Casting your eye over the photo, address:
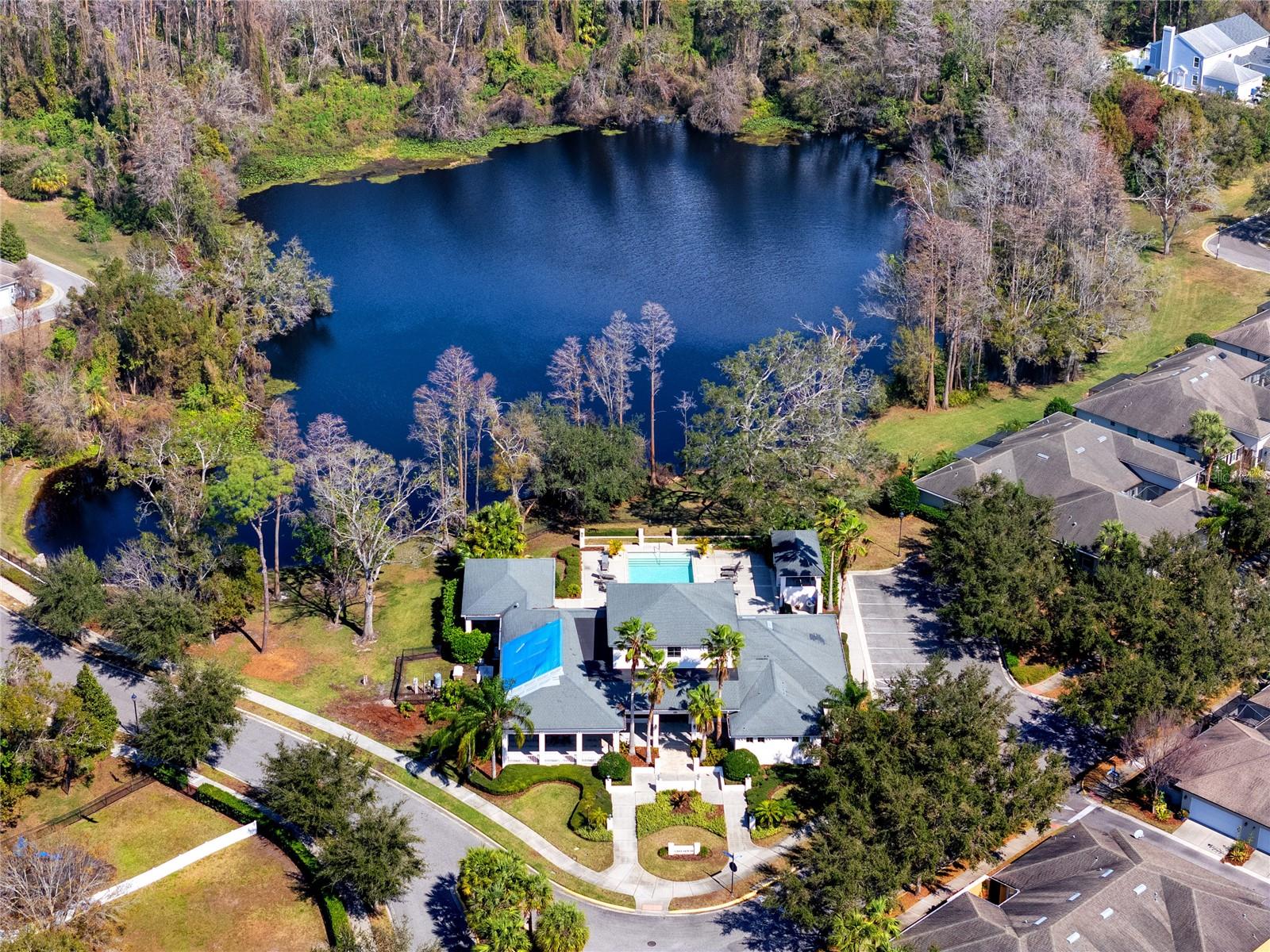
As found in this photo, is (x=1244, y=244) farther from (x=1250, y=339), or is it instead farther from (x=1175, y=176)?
(x=1250, y=339)

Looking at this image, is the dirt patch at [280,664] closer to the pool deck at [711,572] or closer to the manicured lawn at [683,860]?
the pool deck at [711,572]

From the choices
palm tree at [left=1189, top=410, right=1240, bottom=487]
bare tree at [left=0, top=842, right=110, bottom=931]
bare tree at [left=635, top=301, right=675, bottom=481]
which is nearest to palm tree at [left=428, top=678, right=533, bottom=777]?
bare tree at [left=0, top=842, right=110, bottom=931]

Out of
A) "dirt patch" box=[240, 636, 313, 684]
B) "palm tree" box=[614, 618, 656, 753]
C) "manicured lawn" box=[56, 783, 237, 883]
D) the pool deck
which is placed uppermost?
"palm tree" box=[614, 618, 656, 753]

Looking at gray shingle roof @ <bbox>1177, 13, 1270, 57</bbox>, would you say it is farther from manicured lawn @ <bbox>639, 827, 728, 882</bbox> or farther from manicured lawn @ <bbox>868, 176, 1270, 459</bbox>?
manicured lawn @ <bbox>639, 827, 728, 882</bbox>

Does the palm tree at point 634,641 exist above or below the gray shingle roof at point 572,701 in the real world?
above

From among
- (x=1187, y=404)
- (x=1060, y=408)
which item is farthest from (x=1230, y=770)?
(x=1060, y=408)

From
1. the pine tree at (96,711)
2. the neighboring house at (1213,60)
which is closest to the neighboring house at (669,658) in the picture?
the pine tree at (96,711)
